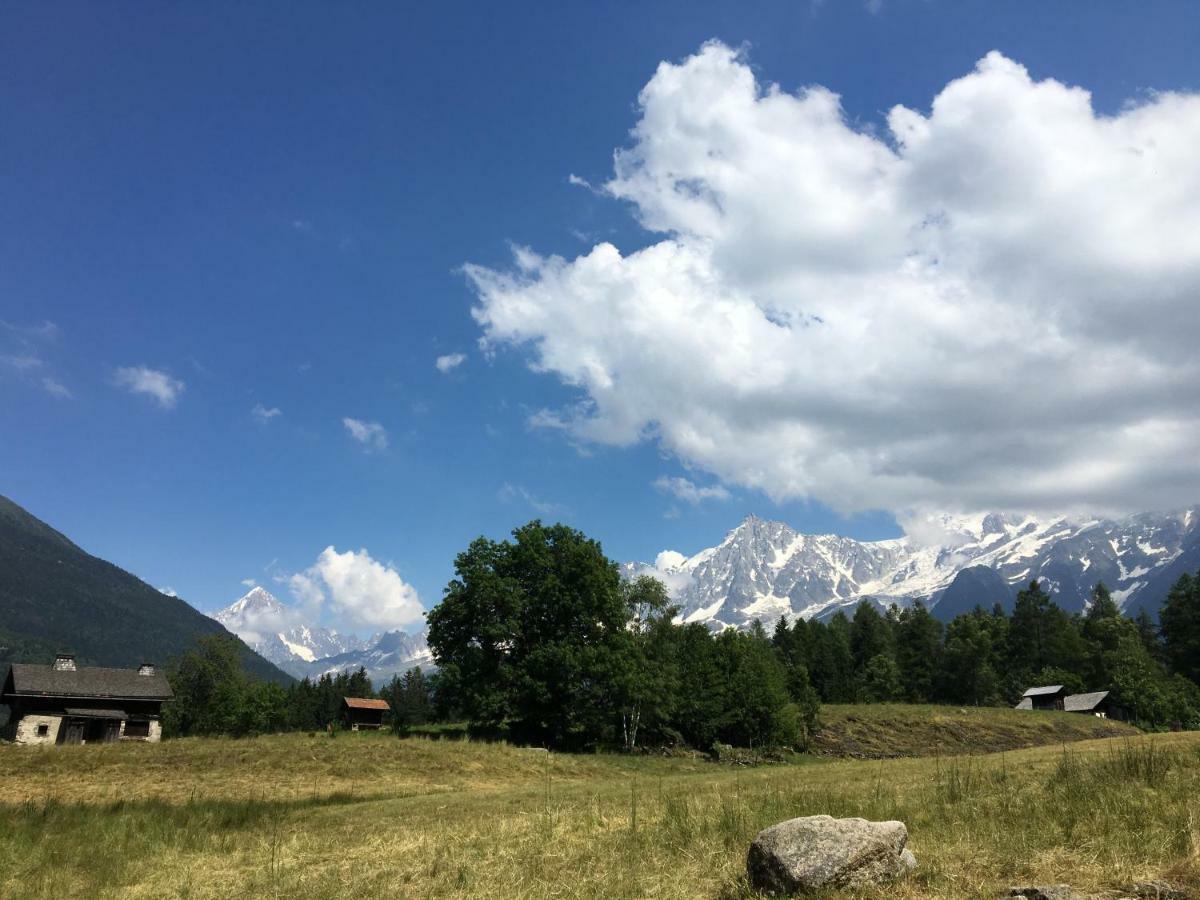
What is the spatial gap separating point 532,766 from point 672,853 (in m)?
31.1

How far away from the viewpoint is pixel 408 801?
85.3ft

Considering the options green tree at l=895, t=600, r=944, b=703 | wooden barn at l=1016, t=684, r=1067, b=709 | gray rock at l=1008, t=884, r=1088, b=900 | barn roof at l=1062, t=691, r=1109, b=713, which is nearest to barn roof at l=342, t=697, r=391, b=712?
green tree at l=895, t=600, r=944, b=703

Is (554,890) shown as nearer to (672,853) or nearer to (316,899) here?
(672,853)

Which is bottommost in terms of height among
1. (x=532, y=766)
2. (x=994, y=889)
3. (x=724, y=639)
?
(x=532, y=766)

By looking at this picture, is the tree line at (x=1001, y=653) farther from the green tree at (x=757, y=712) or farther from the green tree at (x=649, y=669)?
the green tree at (x=757, y=712)

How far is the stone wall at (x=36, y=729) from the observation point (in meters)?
59.9

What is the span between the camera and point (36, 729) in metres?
60.8

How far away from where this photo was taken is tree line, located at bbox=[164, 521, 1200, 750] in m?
52.3

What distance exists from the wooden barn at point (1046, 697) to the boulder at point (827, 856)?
340ft

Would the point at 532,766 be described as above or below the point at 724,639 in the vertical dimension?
below

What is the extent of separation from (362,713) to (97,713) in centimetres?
3248

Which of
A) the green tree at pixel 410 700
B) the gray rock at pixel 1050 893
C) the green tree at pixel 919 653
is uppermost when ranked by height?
the green tree at pixel 919 653

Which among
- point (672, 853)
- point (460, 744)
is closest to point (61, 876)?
point (672, 853)

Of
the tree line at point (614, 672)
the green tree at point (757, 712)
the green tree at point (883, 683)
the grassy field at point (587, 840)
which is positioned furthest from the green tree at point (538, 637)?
the green tree at point (883, 683)
